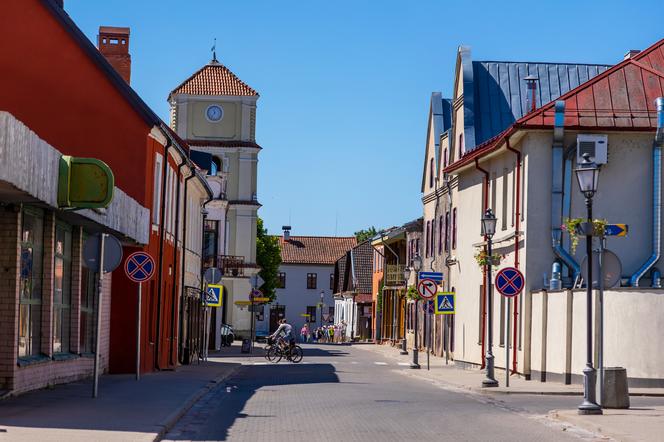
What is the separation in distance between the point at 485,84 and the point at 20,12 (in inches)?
1006

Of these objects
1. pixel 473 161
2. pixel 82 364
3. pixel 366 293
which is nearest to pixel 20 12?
pixel 82 364

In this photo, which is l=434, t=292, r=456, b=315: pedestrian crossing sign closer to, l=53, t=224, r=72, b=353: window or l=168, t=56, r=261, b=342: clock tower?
l=53, t=224, r=72, b=353: window

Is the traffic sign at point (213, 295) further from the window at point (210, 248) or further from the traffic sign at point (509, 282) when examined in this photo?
the traffic sign at point (509, 282)

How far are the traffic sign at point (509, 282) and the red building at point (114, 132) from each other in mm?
7710

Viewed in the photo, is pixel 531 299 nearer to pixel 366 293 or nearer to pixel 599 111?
pixel 599 111

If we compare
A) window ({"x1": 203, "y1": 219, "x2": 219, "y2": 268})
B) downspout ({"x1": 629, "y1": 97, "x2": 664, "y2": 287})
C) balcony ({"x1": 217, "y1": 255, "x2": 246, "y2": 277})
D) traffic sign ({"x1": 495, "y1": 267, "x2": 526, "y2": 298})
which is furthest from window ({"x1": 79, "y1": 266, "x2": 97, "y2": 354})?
balcony ({"x1": 217, "y1": 255, "x2": 246, "y2": 277})

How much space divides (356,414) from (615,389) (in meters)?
4.66

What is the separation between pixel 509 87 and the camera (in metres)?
45.4

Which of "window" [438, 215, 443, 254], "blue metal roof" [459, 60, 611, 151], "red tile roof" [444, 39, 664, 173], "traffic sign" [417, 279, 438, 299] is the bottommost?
"traffic sign" [417, 279, 438, 299]

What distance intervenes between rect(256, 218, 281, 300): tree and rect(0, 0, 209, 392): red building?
6967 centimetres

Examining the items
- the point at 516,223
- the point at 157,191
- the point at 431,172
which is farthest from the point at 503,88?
the point at 157,191

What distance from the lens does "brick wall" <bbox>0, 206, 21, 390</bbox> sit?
19.6 m

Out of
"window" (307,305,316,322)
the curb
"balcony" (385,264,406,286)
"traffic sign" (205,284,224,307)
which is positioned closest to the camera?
the curb

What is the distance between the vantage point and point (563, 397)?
25953 millimetres
